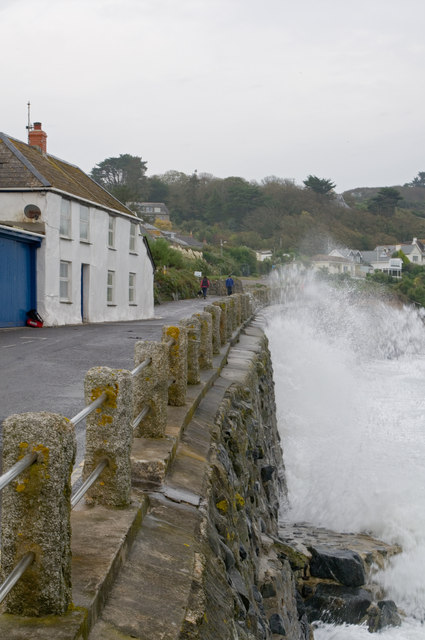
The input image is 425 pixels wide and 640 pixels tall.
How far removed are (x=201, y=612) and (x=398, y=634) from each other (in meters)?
4.43

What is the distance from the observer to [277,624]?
4.69 meters

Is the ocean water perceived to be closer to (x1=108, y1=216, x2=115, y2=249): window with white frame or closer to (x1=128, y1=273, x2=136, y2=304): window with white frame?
(x1=128, y1=273, x2=136, y2=304): window with white frame

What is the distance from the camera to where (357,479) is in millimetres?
10859

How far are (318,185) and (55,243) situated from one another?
99401 millimetres

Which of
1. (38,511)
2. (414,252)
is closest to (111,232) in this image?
(38,511)

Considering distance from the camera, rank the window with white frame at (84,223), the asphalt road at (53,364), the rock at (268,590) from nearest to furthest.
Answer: the rock at (268,590) < the asphalt road at (53,364) < the window with white frame at (84,223)

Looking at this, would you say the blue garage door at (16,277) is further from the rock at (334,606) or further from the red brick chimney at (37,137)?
the rock at (334,606)


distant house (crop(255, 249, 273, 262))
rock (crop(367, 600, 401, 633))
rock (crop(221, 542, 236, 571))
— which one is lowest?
rock (crop(367, 600, 401, 633))

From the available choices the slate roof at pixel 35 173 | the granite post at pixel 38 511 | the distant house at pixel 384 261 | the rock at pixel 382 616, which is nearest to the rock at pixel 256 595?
the rock at pixel 382 616

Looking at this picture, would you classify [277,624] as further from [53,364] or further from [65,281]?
[65,281]

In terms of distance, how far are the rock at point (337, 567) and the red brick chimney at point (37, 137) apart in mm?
24368

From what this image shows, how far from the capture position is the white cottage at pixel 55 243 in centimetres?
2120

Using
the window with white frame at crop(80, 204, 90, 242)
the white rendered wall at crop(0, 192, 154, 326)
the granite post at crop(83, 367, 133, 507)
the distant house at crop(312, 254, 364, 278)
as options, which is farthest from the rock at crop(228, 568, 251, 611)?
the distant house at crop(312, 254, 364, 278)

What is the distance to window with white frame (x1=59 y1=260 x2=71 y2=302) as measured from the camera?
23562 millimetres
